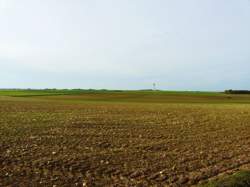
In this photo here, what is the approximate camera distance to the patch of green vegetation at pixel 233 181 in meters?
11.6

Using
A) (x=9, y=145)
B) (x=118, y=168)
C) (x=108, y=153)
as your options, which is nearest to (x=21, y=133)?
(x=9, y=145)

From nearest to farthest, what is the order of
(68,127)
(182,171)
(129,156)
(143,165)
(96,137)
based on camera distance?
1. (182,171)
2. (143,165)
3. (129,156)
4. (96,137)
5. (68,127)

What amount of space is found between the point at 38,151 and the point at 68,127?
8.96 m

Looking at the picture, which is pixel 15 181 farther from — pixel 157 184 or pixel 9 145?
pixel 9 145

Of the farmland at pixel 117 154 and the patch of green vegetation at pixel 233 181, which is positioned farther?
the farmland at pixel 117 154

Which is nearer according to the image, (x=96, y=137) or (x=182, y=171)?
(x=182, y=171)

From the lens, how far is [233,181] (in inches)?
467

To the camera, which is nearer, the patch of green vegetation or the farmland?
the patch of green vegetation

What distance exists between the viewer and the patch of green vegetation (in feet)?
38.0

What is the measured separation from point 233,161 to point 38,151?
26.6 ft

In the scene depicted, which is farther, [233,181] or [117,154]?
[117,154]

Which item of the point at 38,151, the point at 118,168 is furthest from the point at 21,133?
the point at 118,168

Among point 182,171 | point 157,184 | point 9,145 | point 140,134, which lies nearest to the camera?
point 157,184

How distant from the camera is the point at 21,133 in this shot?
886 inches
